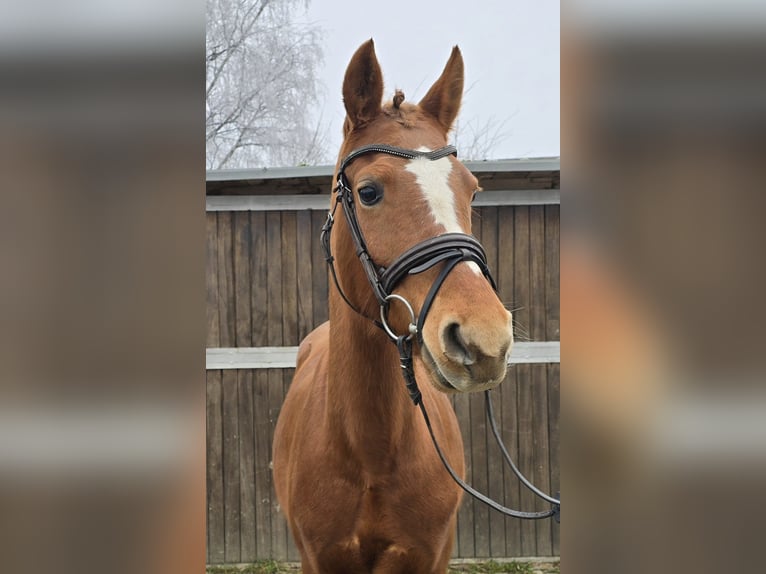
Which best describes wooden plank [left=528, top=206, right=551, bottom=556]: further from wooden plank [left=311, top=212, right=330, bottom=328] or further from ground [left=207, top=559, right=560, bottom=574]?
wooden plank [left=311, top=212, right=330, bottom=328]

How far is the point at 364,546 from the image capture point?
1766mm

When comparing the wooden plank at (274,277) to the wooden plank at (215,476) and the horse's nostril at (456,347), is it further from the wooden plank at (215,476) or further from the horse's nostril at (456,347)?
the horse's nostril at (456,347)

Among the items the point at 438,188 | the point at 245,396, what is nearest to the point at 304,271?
the point at 245,396

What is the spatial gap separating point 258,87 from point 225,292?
12.1 ft

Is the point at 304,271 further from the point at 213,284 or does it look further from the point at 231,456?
the point at 231,456

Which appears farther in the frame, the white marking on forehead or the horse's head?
the white marking on forehead

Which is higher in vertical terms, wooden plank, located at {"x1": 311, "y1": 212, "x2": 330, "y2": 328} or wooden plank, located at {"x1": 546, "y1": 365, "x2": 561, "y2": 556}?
wooden plank, located at {"x1": 311, "y1": 212, "x2": 330, "y2": 328}

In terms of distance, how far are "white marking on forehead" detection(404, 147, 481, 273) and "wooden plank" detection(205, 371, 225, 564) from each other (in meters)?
2.85

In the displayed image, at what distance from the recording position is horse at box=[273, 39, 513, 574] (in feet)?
4.14
